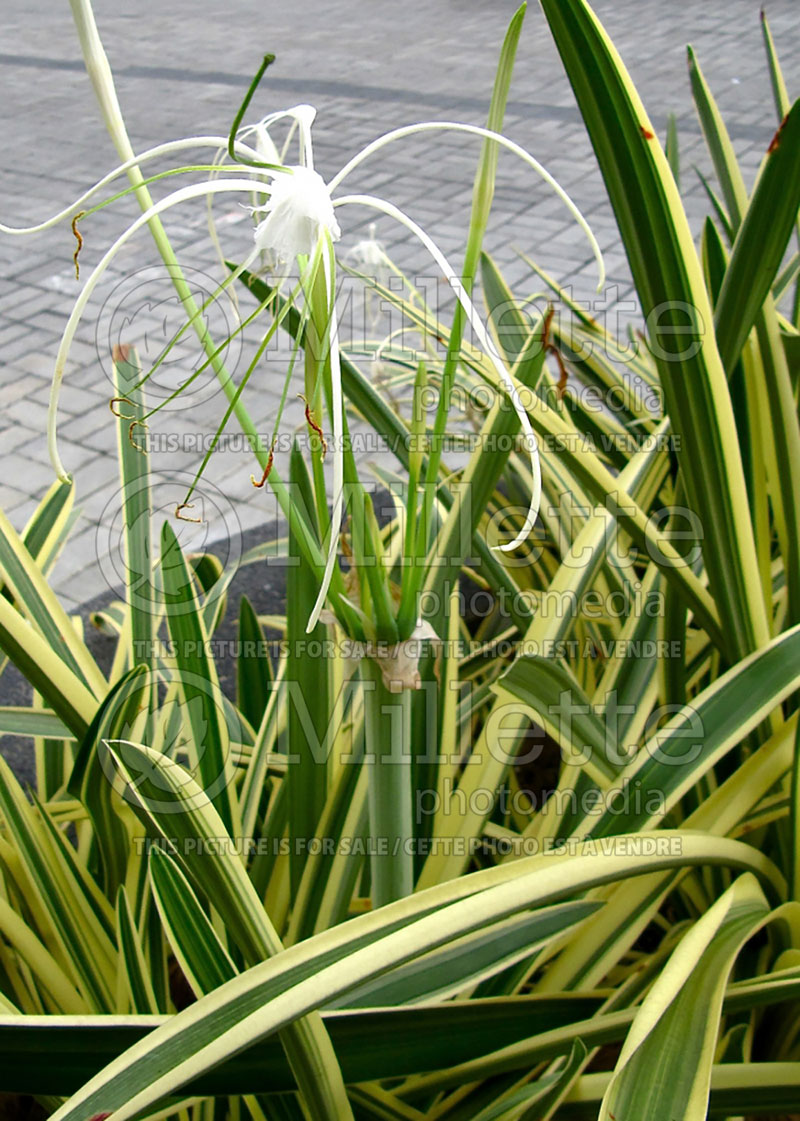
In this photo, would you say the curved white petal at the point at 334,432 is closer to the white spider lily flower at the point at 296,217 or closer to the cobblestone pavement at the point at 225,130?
the white spider lily flower at the point at 296,217

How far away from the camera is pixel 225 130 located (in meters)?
4.24

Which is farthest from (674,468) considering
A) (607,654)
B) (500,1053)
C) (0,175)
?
(0,175)

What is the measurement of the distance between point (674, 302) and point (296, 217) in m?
0.31

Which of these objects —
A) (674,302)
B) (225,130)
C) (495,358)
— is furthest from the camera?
(225,130)

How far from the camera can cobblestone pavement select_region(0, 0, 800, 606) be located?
2.49 meters

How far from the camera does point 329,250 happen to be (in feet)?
1.44

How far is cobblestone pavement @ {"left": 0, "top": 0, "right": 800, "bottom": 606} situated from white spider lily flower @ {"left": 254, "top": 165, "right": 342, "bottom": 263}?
2.89 feet

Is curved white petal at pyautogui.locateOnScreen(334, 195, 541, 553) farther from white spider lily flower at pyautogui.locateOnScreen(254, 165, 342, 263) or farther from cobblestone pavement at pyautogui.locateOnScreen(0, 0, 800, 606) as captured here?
cobblestone pavement at pyautogui.locateOnScreen(0, 0, 800, 606)

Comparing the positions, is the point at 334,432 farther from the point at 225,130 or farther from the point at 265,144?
the point at 225,130

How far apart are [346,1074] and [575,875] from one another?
0.19 metres

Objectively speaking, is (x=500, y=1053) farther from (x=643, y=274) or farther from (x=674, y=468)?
(x=674, y=468)

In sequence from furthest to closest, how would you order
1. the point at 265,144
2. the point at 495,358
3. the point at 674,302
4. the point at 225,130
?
the point at 225,130 → the point at 674,302 → the point at 265,144 → the point at 495,358

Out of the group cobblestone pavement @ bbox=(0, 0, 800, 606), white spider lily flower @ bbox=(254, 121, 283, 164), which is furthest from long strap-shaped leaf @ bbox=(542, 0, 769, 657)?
cobblestone pavement @ bbox=(0, 0, 800, 606)

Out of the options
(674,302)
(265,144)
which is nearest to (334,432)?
(265,144)
